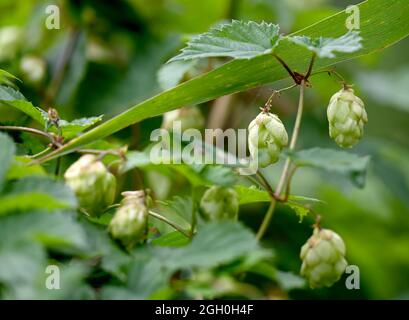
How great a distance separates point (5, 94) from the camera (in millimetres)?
843

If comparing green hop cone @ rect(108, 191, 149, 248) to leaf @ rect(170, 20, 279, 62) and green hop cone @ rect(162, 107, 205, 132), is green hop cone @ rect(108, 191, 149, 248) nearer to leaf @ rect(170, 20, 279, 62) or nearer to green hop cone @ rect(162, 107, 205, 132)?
leaf @ rect(170, 20, 279, 62)

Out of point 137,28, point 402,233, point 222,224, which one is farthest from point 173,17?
point 222,224

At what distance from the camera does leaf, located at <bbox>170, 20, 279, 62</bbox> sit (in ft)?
2.66

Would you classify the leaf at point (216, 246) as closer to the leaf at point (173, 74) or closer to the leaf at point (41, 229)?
the leaf at point (41, 229)

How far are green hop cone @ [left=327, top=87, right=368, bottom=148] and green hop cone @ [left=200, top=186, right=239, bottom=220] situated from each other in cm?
15

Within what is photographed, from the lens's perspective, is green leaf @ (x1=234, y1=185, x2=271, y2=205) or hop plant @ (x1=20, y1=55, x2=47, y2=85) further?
hop plant @ (x1=20, y1=55, x2=47, y2=85)

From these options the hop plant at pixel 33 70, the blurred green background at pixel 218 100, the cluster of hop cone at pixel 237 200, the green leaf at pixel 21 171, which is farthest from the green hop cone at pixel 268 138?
the hop plant at pixel 33 70

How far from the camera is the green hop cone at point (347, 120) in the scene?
2.68 ft

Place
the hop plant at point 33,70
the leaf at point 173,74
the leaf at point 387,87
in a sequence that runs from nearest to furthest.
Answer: the leaf at point 173,74 < the hop plant at point 33,70 < the leaf at point 387,87

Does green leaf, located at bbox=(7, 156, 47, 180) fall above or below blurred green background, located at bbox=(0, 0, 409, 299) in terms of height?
below

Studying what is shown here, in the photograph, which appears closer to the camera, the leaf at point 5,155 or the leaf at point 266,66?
the leaf at point 5,155

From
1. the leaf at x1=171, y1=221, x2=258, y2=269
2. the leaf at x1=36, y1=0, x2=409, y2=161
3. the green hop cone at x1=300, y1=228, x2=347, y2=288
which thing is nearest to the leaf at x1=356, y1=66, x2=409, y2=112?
the leaf at x1=36, y1=0, x2=409, y2=161

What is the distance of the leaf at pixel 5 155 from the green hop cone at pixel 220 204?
0.62 ft
